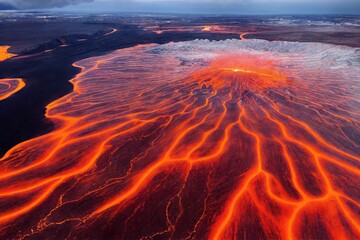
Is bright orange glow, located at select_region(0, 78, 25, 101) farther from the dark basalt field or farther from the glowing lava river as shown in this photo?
the glowing lava river

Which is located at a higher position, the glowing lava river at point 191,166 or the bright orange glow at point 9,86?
the glowing lava river at point 191,166

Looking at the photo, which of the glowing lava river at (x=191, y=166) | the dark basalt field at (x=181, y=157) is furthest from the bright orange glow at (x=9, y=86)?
the glowing lava river at (x=191, y=166)

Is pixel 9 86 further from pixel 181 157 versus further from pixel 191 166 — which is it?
pixel 191 166

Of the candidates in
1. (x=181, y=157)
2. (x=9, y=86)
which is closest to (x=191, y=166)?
(x=181, y=157)

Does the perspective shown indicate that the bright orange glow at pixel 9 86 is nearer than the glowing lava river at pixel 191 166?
No

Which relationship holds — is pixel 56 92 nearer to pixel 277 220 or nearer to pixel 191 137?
pixel 191 137

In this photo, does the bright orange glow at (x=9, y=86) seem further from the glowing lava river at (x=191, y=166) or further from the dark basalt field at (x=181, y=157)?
the glowing lava river at (x=191, y=166)
